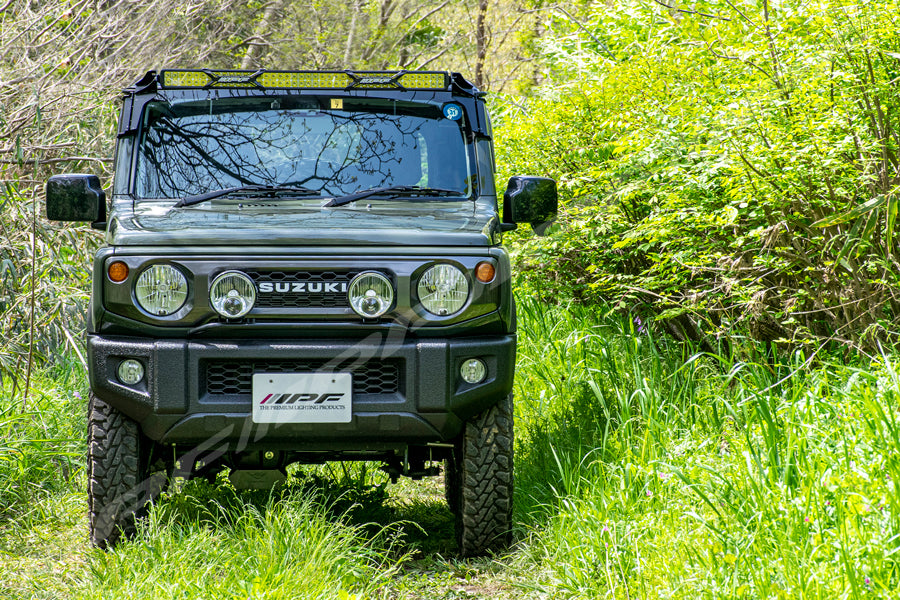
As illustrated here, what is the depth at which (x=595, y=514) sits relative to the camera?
3658mm

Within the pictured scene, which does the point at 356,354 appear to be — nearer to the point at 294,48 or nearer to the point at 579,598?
the point at 579,598

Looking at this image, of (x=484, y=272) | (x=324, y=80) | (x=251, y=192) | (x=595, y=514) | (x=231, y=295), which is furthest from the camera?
(x=324, y=80)

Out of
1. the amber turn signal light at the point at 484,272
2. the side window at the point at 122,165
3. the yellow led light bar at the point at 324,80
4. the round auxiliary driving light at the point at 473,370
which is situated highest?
the yellow led light bar at the point at 324,80

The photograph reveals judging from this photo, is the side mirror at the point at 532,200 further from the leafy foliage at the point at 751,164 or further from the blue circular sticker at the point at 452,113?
the leafy foliage at the point at 751,164

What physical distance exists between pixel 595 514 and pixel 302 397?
1243 millimetres

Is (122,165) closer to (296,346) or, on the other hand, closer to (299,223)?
(299,223)

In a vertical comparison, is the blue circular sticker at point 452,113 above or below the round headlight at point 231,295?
above

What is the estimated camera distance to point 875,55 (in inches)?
157

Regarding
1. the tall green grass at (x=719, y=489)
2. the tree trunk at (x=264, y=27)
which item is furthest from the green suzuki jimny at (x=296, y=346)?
the tree trunk at (x=264, y=27)

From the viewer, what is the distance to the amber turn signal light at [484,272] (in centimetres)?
353

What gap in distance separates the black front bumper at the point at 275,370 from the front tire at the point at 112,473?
0.47ft

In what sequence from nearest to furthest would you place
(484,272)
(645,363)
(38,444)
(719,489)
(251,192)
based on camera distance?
(719,489) < (484,272) < (251,192) < (38,444) < (645,363)

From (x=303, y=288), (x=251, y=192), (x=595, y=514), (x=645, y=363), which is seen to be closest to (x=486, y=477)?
(x=595, y=514)

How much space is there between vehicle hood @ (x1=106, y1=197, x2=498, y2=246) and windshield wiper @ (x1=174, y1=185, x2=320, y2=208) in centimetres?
4
